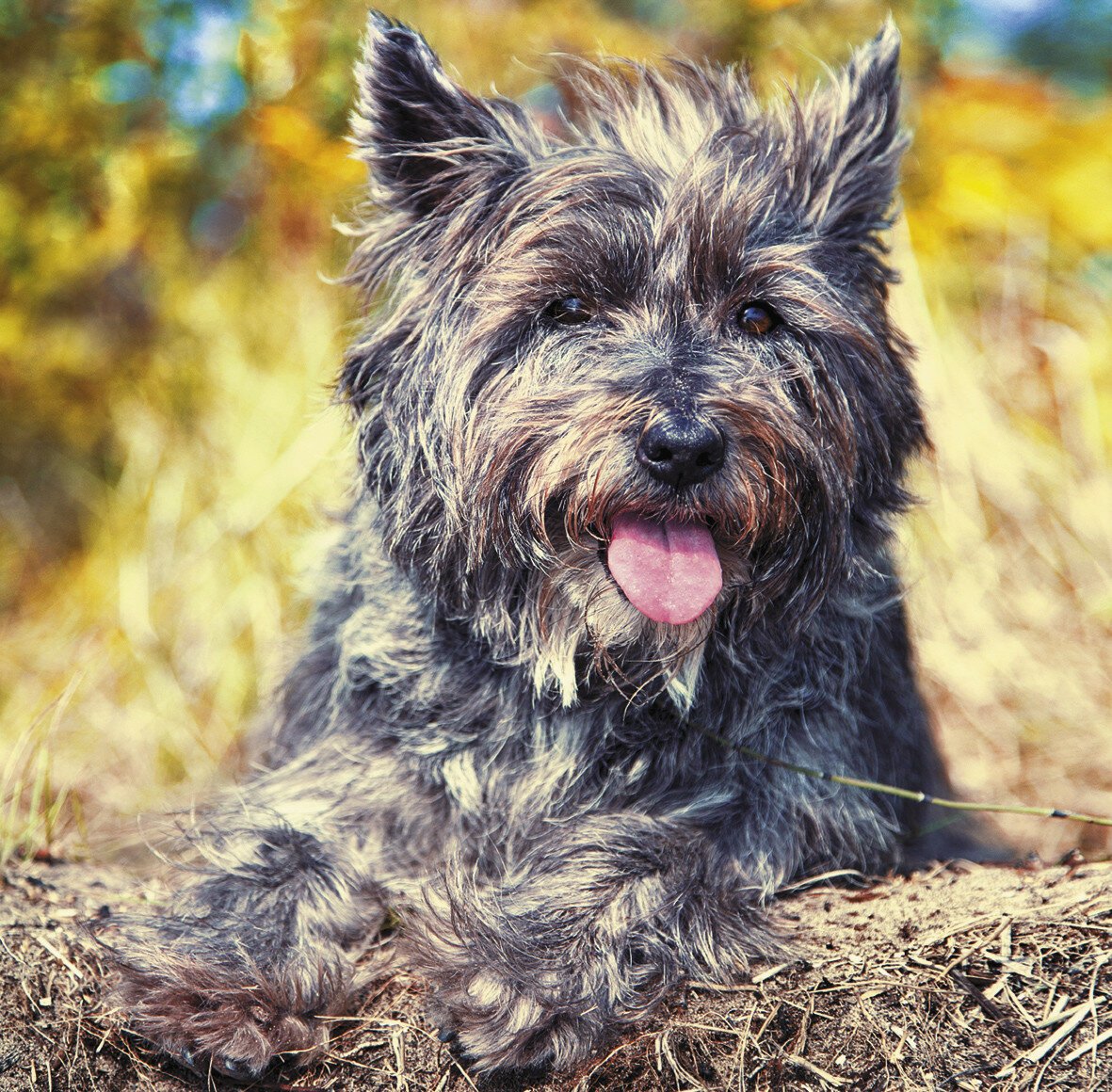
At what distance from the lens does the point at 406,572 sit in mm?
3016

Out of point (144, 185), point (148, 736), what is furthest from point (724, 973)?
point (144, 185)

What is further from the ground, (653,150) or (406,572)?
(653,150)

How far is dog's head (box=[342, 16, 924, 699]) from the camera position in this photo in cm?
260

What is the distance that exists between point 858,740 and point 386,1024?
1.37 metres

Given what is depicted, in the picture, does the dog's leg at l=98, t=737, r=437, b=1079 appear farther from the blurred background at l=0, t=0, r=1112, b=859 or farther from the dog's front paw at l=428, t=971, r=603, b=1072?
the blurred background at l=0, t=0, r=1112, b=859

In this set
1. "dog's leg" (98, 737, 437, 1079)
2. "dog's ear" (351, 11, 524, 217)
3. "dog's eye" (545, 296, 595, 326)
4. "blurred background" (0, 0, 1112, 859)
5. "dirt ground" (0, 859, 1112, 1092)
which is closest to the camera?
"dirt ground" (0, 859, 1112, 1092)

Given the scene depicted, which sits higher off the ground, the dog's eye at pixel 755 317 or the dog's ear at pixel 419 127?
the dog's ear at pixel 419 127

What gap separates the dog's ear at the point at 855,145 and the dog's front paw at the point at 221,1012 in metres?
2.18

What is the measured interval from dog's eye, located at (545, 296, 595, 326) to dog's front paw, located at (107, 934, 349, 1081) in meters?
1.58

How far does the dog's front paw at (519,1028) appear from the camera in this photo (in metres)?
2.46

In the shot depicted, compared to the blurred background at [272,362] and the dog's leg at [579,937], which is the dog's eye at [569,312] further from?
the blurred background at [272,362]

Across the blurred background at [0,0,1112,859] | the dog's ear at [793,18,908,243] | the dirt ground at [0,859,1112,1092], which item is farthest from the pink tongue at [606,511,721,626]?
the blurred background at [0,0,1112,859]

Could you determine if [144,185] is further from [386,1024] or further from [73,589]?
[386,1024]

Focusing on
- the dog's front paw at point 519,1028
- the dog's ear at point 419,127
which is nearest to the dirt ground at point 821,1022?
the dog's front paw at point 519,1028
